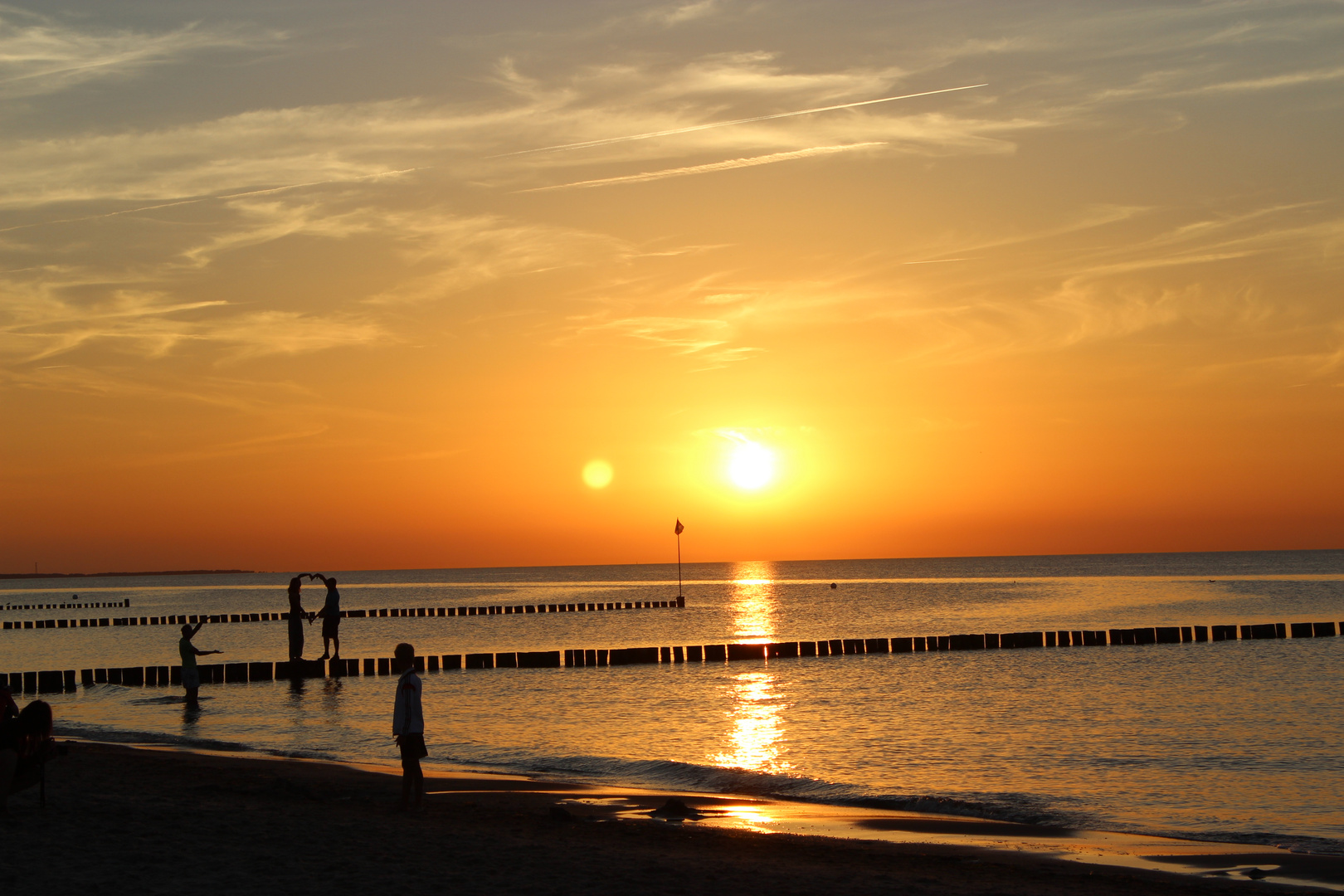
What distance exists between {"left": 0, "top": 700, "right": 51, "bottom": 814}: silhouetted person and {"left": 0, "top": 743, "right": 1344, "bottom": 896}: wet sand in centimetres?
35

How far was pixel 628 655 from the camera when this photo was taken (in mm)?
39844

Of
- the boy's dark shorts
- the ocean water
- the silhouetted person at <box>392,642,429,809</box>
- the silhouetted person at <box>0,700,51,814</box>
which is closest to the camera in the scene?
the silhouetted person at <box>0,700,51,814</box>

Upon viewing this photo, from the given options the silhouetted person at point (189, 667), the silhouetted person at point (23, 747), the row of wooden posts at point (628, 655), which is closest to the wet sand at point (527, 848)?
the silhouetted person at point (23, 747)

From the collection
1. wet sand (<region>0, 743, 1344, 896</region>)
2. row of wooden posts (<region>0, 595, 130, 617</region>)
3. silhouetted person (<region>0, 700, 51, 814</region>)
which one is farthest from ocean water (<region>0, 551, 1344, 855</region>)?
row of wooden posts (<region>0, 595, 130, 617</region>)

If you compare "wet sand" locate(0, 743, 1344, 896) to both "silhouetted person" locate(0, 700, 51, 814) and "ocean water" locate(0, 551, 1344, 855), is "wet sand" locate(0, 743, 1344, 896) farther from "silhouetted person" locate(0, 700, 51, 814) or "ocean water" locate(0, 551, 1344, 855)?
"ocean water" locate(0, 551, 1344, 855)

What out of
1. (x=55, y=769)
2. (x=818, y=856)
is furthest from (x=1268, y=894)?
(x=55, y=769)

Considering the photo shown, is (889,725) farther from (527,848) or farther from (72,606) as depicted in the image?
(72,606)

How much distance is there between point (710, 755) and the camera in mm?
20188

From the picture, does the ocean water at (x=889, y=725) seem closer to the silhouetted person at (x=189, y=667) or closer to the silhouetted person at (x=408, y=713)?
the silhouetted person at (x=189, y=667)

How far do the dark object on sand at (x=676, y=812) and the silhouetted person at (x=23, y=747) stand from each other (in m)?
6.92

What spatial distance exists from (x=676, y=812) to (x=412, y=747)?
11.0ft

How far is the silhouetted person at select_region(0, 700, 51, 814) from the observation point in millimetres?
11602

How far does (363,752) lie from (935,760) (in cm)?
1032

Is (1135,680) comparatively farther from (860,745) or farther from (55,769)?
(55,769)
